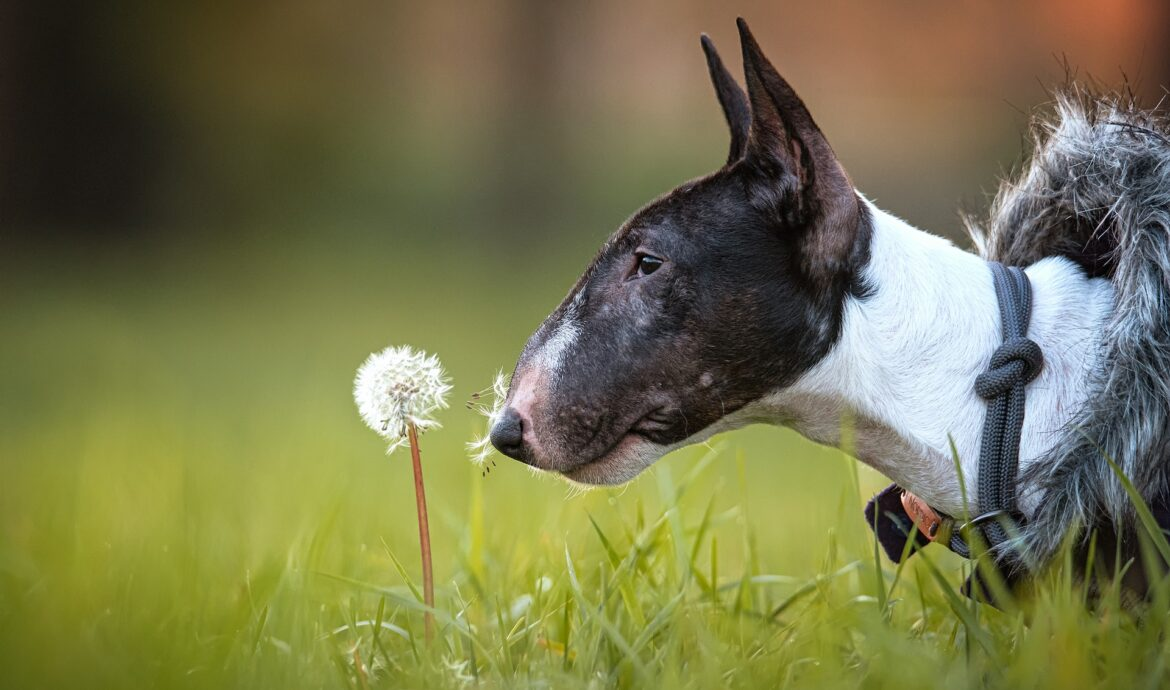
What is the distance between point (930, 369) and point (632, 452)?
61 centimetres

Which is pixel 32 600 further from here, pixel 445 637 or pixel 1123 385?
pixel 1123 385

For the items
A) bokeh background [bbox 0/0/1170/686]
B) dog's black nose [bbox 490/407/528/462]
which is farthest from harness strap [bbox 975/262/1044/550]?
bokeh background [bbox 0/0/1170/686]

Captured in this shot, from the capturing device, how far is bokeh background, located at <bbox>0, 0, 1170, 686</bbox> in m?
5.96

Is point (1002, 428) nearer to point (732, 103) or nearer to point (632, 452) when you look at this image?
point (632, 452)

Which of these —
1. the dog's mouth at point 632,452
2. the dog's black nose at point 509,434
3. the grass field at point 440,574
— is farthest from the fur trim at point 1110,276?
the dog's black nose at point 509,434

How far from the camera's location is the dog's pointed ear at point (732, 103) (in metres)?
2.50

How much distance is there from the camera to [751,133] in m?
2.32

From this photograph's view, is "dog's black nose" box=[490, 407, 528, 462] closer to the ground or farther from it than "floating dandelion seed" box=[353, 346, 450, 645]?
closer to the ground

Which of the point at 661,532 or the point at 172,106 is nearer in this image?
the point at 661,532

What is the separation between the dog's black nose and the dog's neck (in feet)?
1.69

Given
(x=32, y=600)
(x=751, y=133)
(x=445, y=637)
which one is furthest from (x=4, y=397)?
(x=751, y=133)

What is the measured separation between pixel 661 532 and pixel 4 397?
192 inches

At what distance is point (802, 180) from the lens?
2.31 metres

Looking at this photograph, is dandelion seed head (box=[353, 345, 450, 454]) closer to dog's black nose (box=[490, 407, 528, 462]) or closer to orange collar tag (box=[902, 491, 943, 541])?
dog's black nose (box=[490, 407, 528, 462])
